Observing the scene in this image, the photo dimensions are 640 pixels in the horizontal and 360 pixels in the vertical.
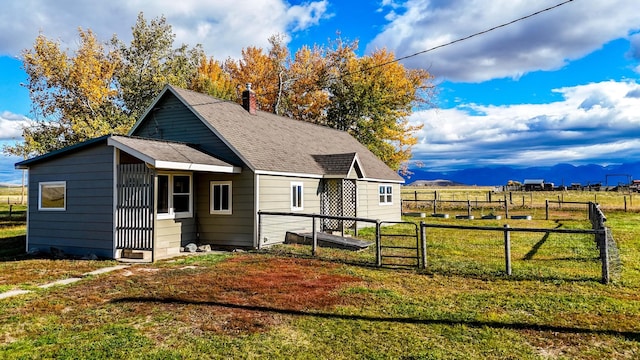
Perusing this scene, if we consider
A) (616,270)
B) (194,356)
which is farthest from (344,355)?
(616,270)

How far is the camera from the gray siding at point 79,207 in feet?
40.8

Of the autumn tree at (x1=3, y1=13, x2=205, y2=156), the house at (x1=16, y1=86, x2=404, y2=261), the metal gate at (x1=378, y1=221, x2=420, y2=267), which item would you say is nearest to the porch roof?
the house at (x1=16, y1=86, x2=404, y2=261)

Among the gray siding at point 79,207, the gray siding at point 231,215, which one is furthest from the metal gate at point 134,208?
the gray siding at point 231,215

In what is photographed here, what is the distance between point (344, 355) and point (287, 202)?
434 inches

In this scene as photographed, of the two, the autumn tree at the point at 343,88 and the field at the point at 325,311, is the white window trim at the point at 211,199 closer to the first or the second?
the field at the point at 325,311

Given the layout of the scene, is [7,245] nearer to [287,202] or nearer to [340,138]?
[287,202]

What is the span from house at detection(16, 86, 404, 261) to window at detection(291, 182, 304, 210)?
0.14 ft

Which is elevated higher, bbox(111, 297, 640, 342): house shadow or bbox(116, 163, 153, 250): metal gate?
bbox(116, 163, 153, 250): metal gate

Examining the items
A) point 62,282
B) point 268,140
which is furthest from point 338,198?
point 62,282

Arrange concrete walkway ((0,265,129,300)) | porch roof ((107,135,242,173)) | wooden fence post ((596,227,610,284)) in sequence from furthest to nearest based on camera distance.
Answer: porch roof ((107,135,242,173)) → wooden fence post ((596,227,610,284)) → concrete walkway ((0,265,129,300))

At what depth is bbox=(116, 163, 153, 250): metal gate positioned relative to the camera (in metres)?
11.9

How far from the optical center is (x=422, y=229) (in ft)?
34.1

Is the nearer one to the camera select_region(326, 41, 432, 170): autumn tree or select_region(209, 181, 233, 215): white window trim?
select_region(209, 181, 233, 215): white window trim

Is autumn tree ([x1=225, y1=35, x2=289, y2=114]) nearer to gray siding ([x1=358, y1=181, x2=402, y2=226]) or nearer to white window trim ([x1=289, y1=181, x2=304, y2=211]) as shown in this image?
gray siding ([x1=358, y1=181, x2=402, y2=226])
